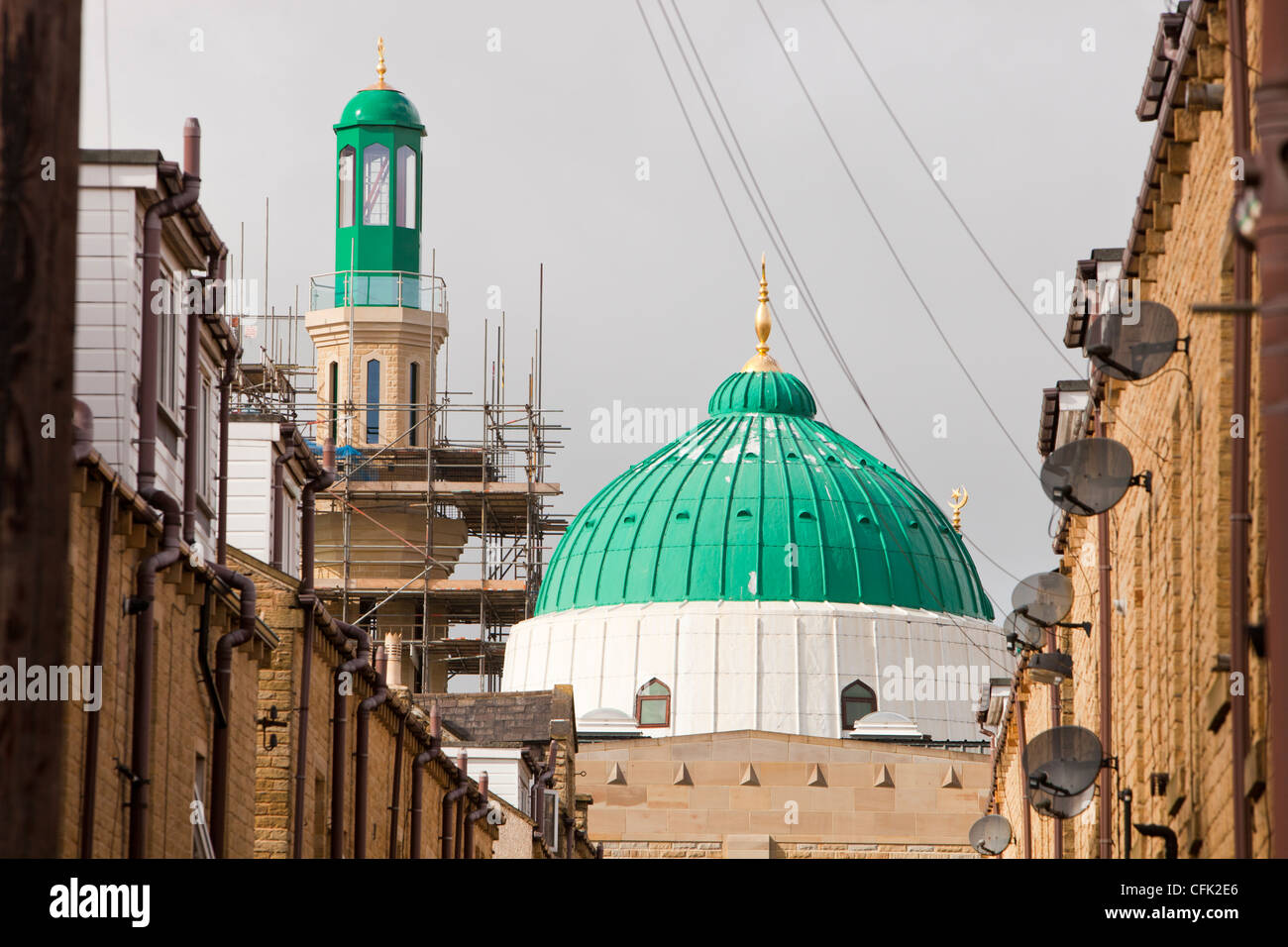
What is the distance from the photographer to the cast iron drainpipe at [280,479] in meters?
26.5

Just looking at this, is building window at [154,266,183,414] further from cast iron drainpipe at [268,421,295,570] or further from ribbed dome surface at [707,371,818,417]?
ribbed dome surface at [707,371,818,417]

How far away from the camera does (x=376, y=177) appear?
Result: 69875mm

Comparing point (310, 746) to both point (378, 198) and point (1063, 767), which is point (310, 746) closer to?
point (1063, 767)

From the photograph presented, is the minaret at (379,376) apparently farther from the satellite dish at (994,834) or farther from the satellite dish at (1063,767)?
the satellite dish at (1063,767)

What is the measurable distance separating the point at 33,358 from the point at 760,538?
253 feet

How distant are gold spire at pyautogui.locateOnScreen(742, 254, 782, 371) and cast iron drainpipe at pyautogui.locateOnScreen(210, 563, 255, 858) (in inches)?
2948

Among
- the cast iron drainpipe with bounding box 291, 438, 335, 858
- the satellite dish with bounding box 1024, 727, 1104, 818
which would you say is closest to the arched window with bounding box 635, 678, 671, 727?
the cast iron drainpipe with bounding box 291, 438, 335, 858

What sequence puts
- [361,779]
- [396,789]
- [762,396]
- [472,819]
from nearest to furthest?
[361,779]
[396,789]
[472,819]
[762,396]

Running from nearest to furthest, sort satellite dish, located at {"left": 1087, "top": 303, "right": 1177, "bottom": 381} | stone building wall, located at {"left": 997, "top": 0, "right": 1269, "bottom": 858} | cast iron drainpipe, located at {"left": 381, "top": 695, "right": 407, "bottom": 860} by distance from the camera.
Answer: stone building wall, located at {"left": 997, "top": 0, "right": 1269, "bottom": 858}
satellite dish, located at {"left": 1087, "top": 303, "right": 1177, "bottom": 381}
cast iron drainpipe, located at {"left": 381, "top": 695, "right": 407, "bottom": 860}

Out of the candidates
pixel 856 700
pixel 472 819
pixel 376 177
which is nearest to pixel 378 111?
pixel 376 177

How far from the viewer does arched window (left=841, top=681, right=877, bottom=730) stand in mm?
85188
